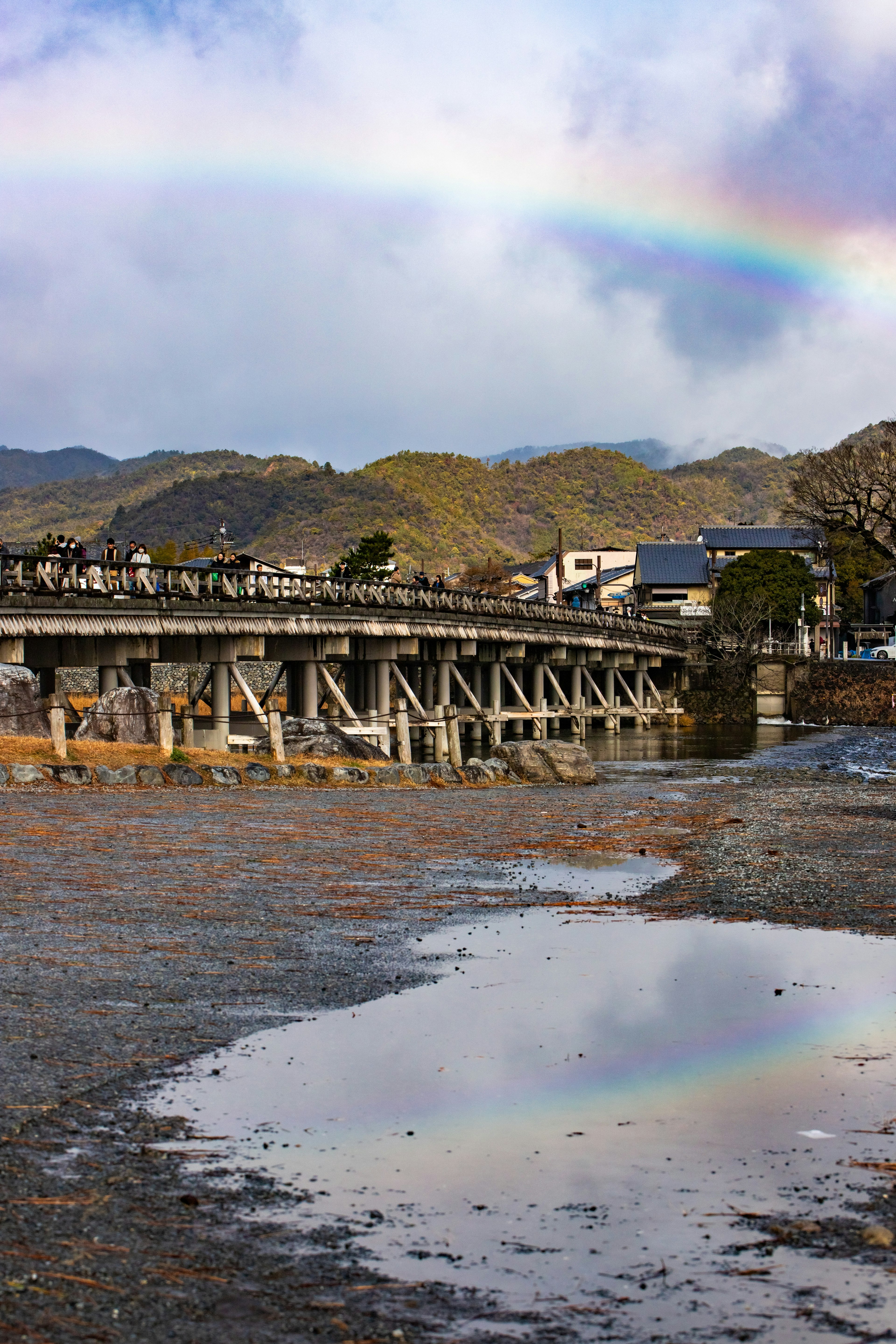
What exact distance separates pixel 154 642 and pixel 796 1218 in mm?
28445

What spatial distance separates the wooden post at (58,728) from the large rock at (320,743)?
244 inches

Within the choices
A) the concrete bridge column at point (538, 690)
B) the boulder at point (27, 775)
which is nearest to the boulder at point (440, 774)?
the boulder at point (27, 775)

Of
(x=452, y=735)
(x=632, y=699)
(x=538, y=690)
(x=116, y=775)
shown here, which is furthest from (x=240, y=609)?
(x=632, y=699)

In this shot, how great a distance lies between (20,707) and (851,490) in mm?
22249

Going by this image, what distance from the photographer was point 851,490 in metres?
35.0

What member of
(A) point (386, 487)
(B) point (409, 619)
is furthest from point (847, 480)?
(A) point (386, 487)

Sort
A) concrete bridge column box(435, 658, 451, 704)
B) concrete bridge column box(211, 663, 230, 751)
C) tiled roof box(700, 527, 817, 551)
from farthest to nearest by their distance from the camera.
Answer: tiled roof box(700, 527, 817, 551) < concrete bridge column box(435, 658, 451, 704) < concrete bridge column box(211, 663, 230, 751)

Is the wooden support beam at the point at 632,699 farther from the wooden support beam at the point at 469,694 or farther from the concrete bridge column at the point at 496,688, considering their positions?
the wooden support beam at the point at 469,694

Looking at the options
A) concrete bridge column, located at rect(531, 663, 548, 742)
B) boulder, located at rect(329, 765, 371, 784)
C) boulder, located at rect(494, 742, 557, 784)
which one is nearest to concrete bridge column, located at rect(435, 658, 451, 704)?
concrete bridge column, located at rect(531, 663, 548, 742)

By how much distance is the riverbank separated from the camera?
15.2 ft

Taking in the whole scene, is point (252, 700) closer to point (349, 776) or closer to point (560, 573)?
point (349, 776)

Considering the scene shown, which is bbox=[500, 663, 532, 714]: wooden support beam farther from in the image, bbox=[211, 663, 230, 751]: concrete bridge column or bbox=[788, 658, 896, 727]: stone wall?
bbox=[788, 658, 896, 727]: stone wall

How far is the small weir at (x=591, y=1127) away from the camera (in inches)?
192

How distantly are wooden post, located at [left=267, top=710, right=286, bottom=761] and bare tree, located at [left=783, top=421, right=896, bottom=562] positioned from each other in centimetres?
1457
